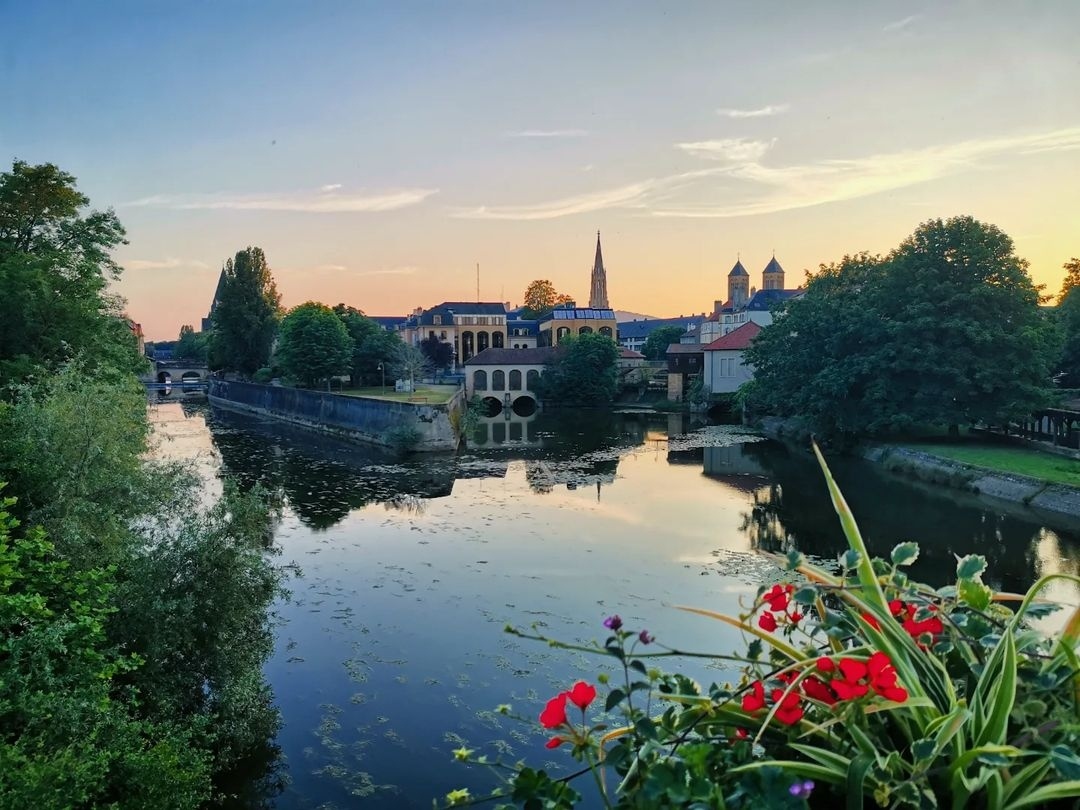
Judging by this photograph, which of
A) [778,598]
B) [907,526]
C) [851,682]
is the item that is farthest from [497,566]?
[851,682]

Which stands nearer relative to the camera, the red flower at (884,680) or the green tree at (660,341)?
the red flower at (884,680)

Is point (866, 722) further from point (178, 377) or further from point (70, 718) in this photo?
point (178, 377)

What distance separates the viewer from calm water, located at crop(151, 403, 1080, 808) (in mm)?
8758

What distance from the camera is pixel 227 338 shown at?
6212 cm

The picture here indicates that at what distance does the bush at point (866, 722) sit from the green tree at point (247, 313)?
2513 inches

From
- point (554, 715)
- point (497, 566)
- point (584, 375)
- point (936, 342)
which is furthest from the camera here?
point (584, 375)

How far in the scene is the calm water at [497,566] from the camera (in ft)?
28.7

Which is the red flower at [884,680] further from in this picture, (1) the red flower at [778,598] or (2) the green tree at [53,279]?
(2) the green tree at [53,279]

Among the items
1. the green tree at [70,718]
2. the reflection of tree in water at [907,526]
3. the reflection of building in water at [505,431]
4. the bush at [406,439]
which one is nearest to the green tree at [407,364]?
the reflection of building in water at [505,431]

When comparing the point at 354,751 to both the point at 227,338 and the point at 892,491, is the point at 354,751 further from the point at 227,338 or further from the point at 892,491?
the point at 227,338

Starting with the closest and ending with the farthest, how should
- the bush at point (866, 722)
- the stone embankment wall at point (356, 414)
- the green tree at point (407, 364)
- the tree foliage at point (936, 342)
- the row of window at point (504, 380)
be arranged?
1. the bush at point (866, 722)
2. the tree foliage at point (936, 342)
3. the stone embankment wall at point (356, 414)
4. the green tree at point (407, 364)
5. the row of window at point (504, 380)

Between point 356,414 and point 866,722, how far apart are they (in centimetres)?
3772

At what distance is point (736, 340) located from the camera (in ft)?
166

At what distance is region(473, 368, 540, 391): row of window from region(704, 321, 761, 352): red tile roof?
1443cm
